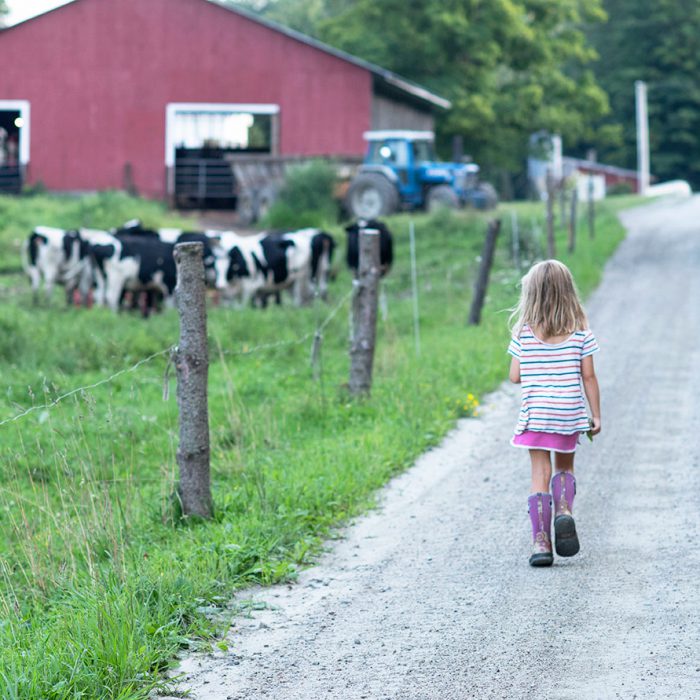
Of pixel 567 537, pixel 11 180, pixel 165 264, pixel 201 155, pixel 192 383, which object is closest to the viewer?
pixel 567 537

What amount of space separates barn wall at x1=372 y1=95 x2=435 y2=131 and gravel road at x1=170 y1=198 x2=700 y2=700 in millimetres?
26492

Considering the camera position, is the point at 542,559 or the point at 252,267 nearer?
the point at 542,559

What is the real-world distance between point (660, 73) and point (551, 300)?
207ft

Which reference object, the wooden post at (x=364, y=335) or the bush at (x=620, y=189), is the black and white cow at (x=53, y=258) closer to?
the wooden post at (x=364, y=335)

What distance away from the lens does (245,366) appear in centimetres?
1339

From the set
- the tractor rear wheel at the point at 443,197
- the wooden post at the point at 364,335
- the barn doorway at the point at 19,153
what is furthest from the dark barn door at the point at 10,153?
the wooden post at the point at 364,335

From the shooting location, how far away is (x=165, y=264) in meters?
19.3

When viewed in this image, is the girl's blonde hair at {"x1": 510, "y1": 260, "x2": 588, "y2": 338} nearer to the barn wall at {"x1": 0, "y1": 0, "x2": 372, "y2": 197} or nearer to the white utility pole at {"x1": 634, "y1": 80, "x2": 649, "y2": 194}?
the barn wall at {"x1": 0, "y1": 0, "x2": 372, "y2": 197}

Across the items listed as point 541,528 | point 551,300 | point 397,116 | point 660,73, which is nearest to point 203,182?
point 397,116

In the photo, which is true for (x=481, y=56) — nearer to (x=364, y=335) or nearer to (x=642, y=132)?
(x=642, y=132)

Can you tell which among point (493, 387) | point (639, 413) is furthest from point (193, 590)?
point (493, 387)

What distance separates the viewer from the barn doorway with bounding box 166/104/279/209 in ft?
111

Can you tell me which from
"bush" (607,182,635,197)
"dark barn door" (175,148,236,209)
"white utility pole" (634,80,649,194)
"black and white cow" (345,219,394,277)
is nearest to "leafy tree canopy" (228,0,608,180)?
"dark barn door" (175,148,236,209)

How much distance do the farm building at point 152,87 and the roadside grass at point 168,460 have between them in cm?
1399
